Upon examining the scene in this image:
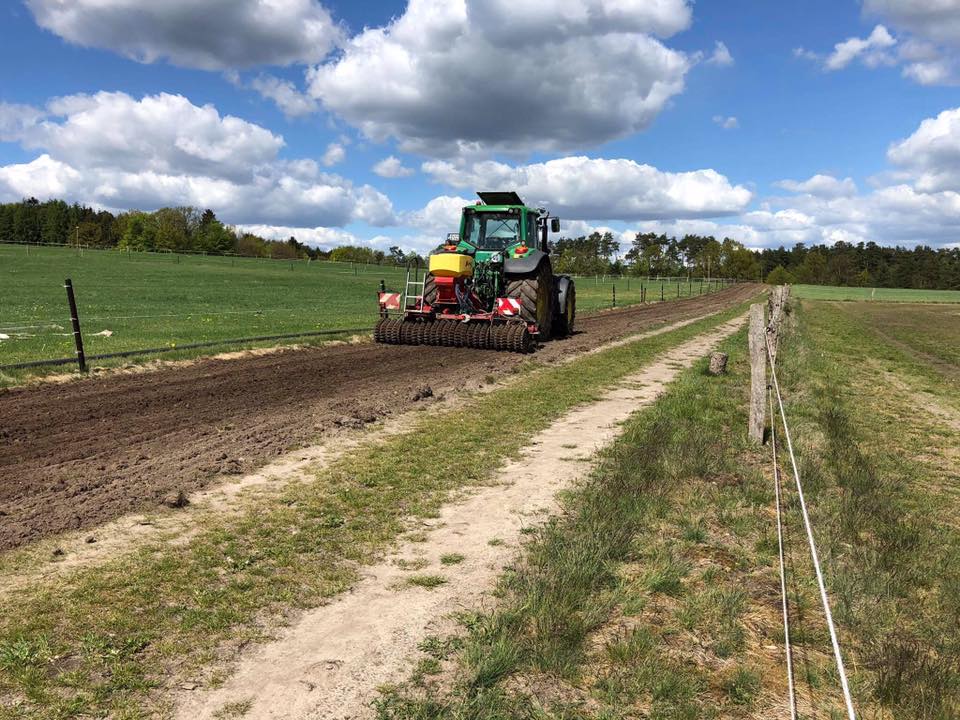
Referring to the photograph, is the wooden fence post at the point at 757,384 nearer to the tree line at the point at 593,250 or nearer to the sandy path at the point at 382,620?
the sandy path at the point at 382,620

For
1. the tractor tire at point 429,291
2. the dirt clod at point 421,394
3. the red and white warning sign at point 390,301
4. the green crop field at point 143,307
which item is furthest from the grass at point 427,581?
the red and white warning sign at point 390,301

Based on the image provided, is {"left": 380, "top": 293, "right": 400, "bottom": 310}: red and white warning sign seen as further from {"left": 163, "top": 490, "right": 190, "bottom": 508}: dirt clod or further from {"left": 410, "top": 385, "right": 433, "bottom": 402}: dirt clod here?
{"left": 163, "top": 490, "right": 190, "bottom": 508}: dirt clod

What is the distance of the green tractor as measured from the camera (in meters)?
13.5

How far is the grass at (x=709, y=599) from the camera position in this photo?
2.69m

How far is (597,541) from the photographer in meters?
4.09

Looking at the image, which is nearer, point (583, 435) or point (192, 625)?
point (192, 625)

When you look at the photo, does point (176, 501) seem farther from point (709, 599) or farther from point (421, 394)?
point (421, 394)

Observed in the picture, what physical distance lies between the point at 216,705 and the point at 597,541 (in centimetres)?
242

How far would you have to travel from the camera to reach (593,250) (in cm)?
14025

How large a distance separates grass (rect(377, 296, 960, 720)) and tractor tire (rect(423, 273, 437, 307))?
8357mm

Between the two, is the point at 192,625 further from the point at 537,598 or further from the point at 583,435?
the point at 583,435

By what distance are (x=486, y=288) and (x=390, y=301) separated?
2.34m

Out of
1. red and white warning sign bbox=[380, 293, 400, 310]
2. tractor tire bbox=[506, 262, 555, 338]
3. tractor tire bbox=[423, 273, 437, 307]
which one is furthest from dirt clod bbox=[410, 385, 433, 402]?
red and white warning sign bbox=[380, 293, 400, 310]

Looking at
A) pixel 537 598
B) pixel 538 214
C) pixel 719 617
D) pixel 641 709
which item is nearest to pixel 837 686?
pixel 719 617
